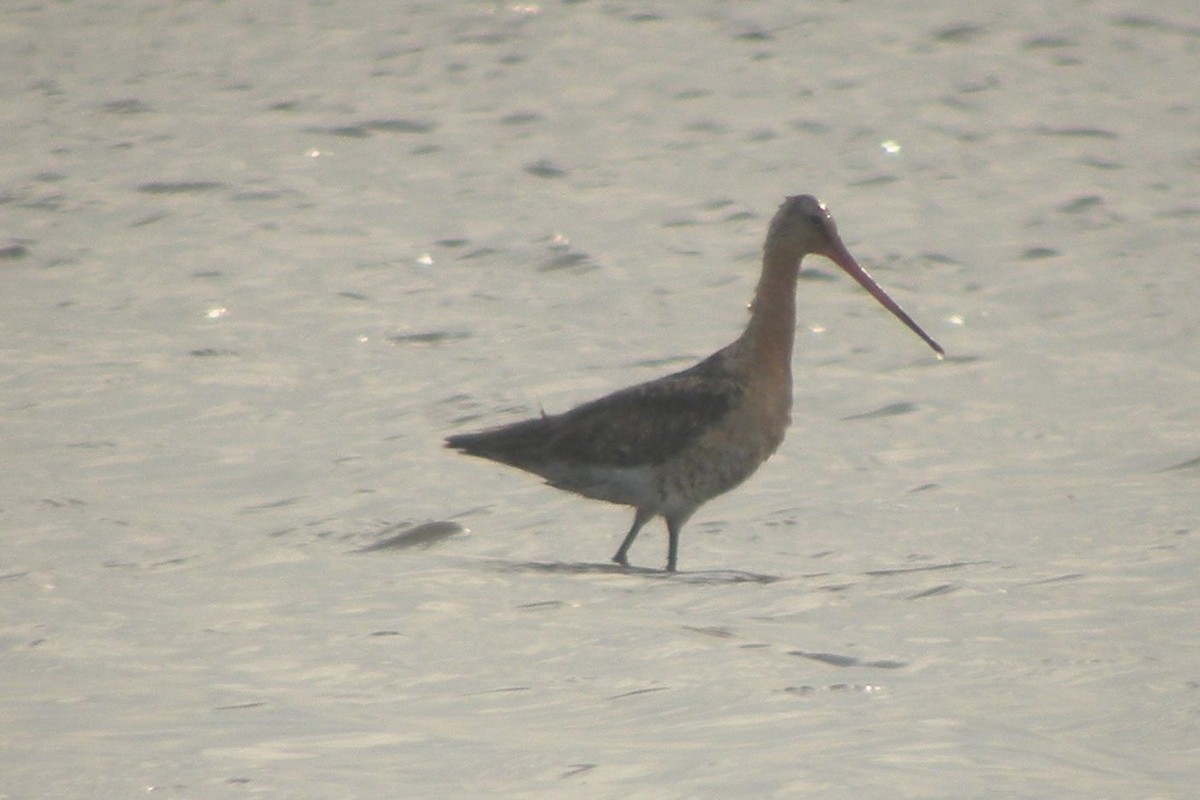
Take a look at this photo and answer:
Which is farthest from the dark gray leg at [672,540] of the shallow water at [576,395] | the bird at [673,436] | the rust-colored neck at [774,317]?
the rust-colored neck at [774,317]

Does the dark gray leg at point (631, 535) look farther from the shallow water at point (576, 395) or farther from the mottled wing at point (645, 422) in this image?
the mottled wing at point (645, 422)

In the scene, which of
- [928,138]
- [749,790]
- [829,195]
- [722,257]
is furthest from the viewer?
[928,138]

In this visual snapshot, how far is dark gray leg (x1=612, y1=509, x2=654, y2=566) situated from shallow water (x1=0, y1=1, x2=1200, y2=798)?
0.09m

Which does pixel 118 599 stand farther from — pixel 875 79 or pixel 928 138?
pixel 875 79

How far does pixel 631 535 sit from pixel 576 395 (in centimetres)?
243

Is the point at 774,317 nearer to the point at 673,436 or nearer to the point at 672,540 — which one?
the point at 673,436

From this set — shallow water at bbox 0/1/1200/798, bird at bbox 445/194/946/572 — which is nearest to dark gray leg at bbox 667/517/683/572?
bird at bbox 445/194/946/572

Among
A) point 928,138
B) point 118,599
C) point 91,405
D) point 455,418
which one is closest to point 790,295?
point 455,418

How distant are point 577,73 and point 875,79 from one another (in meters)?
2.22

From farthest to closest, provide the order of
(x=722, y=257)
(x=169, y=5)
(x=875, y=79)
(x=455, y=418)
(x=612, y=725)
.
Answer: (x=169, y=5)
(x=875, y=79)
(x=722, y=257)
(x=455, y=418)
(x=612, y=725)

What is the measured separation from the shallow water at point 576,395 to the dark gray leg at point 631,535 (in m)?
0.09

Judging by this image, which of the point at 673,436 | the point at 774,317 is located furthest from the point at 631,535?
the point at 774,317

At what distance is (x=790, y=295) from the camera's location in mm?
9117

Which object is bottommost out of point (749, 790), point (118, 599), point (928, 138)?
point (928, 138)
